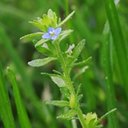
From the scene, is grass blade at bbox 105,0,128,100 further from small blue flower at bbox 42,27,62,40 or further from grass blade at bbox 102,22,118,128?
small blue flower at bbox 42,27,62,40

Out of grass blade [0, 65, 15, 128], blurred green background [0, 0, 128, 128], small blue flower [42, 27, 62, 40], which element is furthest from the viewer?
blurred green background [0, 0, 128, 128]

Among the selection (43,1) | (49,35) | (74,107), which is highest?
(43,1)

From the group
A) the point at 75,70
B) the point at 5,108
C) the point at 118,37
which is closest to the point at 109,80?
the point at 118,37

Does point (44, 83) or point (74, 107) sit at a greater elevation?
point (44, 83)

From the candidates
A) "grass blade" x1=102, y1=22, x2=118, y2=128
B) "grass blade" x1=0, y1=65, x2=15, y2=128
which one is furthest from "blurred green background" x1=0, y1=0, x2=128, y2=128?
"grass blade" x1=0, y1=65, x2=15, y2=128

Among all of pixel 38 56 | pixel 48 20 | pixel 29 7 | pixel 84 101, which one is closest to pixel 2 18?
pixel 29 7

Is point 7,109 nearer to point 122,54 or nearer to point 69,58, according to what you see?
point 69,58

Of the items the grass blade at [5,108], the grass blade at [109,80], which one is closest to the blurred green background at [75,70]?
the grass blade at [109,80]

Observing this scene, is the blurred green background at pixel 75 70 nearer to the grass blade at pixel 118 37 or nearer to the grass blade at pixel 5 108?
the grass blade at pixel 118 37
